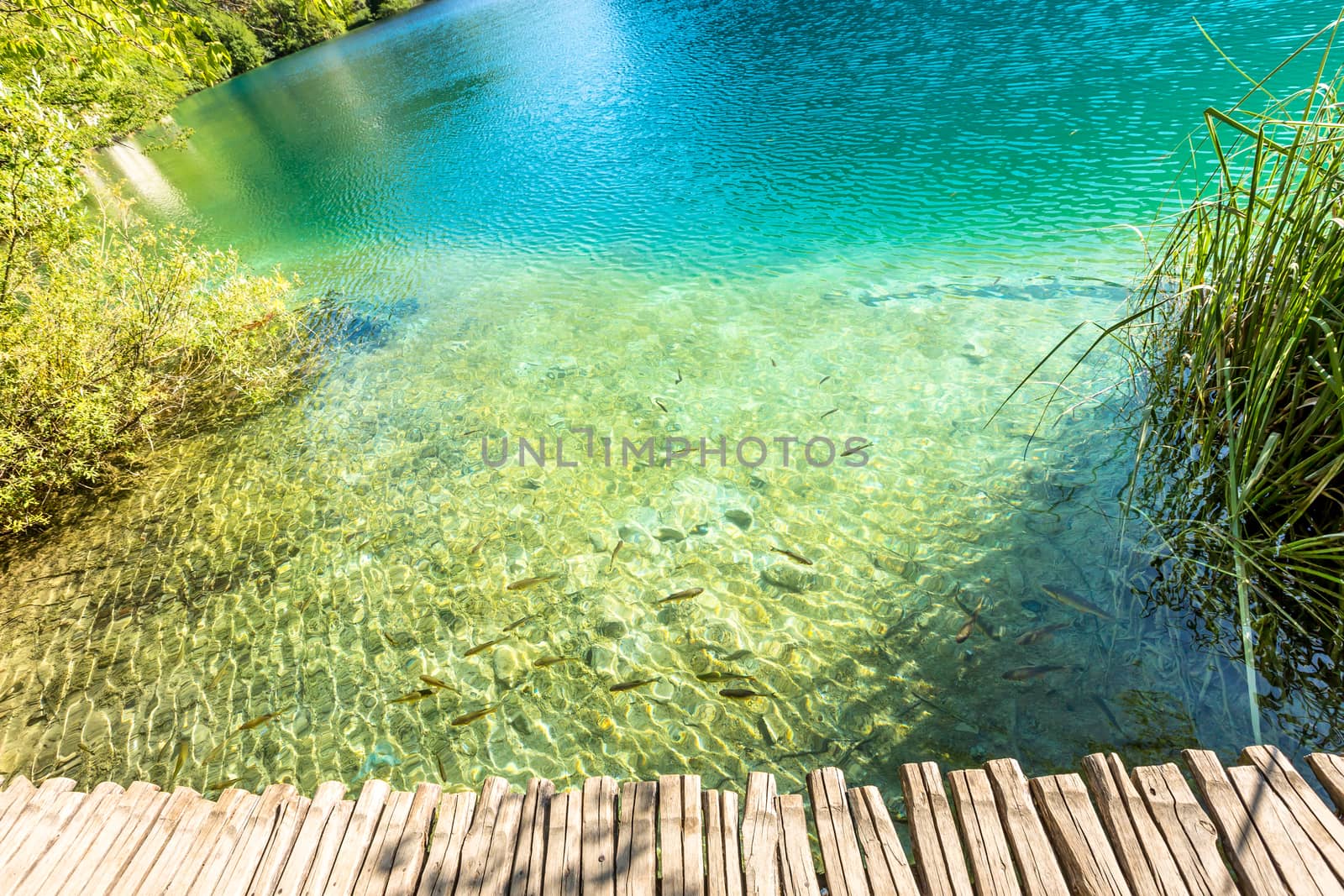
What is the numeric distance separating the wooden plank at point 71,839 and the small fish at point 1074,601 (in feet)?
16.9

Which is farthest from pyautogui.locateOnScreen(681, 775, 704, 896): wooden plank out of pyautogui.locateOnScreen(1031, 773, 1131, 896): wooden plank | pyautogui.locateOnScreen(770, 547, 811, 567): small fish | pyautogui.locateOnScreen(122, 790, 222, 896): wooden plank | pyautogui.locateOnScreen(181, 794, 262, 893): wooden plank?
pyautogui.locateOnScreen(770, 547, 811, 567): small fish

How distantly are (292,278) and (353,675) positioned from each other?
957cm

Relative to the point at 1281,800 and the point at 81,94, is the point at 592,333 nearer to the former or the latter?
the point at 1281,800

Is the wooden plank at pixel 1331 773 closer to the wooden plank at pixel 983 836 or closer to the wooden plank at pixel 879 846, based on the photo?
the wooden plank at pixel 983 836

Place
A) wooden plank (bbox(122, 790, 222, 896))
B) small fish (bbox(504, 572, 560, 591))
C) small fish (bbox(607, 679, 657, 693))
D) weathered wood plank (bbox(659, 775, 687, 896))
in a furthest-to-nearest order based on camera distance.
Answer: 1. small fish (bbox(504, 572, 560, 591))
2. small fish (bbox(607, 679, 657, 693))
3. wooden plank (bbox(122, 790, 222, 896))
4. weathered wood plank (bbox(659, 775, 687, 896))

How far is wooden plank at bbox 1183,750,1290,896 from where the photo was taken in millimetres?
1962

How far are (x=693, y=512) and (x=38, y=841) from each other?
3991mm

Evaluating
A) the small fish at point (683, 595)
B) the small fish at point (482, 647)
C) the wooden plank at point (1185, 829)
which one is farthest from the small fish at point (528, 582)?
the wooden plank at point (1185, 829)

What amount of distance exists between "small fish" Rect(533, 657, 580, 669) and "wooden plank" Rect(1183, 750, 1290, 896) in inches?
123

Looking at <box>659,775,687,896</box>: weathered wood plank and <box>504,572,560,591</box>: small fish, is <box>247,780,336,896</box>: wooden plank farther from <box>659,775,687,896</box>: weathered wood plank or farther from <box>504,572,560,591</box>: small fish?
<box>504,572,560,591</box>: small fish

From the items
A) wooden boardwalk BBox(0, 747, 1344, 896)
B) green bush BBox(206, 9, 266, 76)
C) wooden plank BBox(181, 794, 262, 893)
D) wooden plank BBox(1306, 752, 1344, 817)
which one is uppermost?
wooden plank BBox(181, 794, 262, 893)

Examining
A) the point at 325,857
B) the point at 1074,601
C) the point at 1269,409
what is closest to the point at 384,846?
the point at 325,857

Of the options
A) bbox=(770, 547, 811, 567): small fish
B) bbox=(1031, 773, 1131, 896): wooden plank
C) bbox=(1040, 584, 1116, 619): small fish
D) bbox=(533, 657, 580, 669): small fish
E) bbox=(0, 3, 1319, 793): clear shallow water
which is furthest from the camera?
bbox=(770, 547, 811, 567): small fish

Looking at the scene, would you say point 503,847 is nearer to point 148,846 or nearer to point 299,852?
point 299,852
